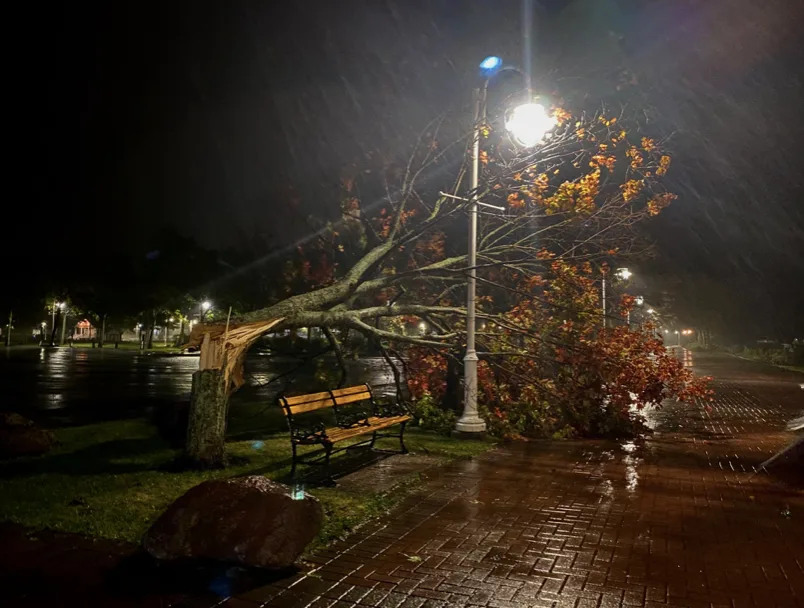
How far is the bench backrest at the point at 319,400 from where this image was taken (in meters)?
7.21

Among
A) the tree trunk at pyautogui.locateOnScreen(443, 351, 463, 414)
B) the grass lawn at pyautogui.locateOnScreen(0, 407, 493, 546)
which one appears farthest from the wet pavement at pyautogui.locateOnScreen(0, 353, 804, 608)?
the tree trunk at pyautogui.locateOnScreen(443, 351, 463, 414)

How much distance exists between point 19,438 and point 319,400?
164 inches

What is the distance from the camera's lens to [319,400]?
317 inches

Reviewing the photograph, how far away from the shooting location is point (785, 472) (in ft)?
25.4

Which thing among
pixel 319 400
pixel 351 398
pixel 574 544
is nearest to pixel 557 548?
pixel 574 544

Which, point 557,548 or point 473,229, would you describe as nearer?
point 557,548

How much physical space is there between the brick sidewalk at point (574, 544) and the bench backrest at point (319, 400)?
67.7 inches

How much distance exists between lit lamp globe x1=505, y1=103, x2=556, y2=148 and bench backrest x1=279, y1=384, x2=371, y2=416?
4404 mm

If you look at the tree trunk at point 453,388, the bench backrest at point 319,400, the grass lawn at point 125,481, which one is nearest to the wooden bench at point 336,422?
the bench backrest at point 319,400

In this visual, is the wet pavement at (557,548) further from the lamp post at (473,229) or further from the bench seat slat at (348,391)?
the lamp post at (473,229)

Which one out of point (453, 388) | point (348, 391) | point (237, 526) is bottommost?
point (237, 526)

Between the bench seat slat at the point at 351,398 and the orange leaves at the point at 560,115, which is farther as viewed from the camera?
the orange leaves at the point at 560,115

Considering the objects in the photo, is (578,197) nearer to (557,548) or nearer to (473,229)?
(473,229)

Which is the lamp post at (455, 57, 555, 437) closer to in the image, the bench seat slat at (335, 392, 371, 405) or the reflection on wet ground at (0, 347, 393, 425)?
the bench seat slat at (335, 392, 371, 405)
